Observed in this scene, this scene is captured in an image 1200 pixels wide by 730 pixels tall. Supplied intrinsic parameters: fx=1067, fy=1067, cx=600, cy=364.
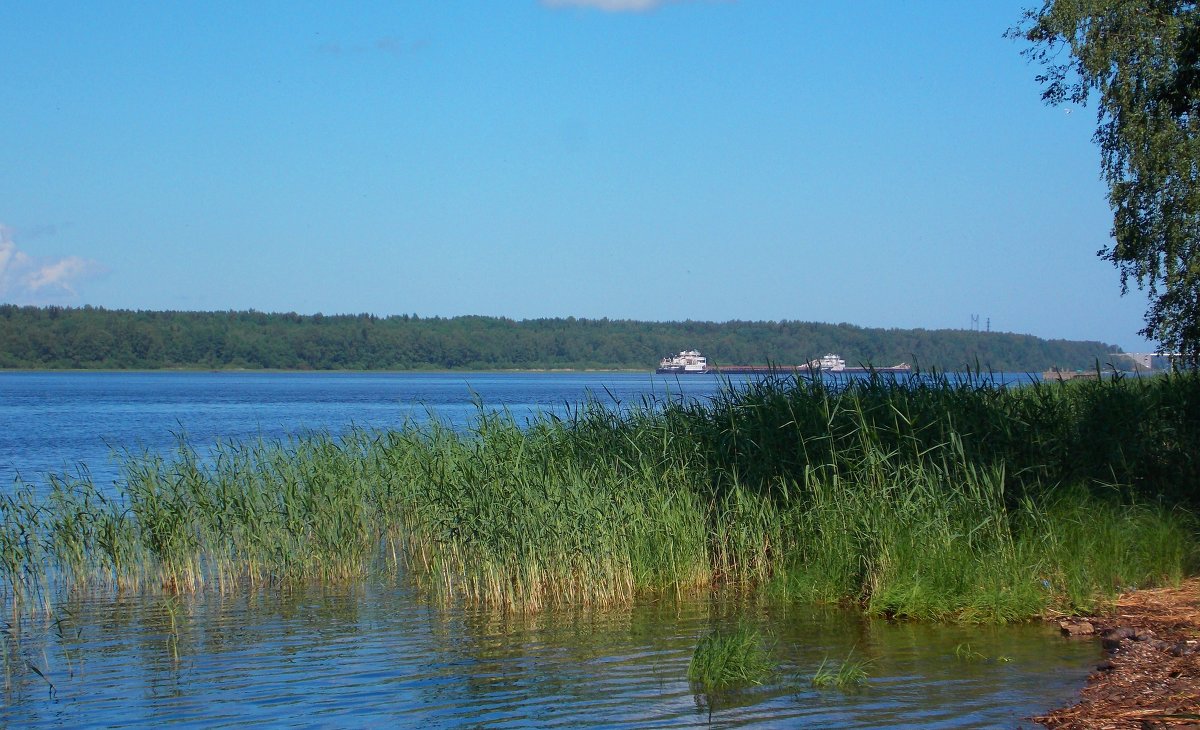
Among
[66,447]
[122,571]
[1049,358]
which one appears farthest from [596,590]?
[1049,358]

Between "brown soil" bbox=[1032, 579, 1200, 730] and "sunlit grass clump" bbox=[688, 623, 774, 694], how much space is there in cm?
198

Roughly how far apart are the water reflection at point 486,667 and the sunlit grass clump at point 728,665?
0.41 ft

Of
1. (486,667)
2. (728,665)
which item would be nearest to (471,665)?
(486,667)

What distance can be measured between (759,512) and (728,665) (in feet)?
12.0

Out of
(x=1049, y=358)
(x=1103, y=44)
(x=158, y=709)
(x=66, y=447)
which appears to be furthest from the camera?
(x=1049, y=358)

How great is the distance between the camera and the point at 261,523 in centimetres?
1242

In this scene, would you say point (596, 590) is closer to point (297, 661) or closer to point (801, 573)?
point (801, 573)

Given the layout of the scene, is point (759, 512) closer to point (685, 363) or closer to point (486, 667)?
point (486, 667)

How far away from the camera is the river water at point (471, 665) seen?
7.25 meters

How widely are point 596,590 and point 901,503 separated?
10.2 feet

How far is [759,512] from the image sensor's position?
11312 mm

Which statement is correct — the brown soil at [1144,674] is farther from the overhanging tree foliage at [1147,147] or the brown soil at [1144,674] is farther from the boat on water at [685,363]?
the boat on water at [685,363]

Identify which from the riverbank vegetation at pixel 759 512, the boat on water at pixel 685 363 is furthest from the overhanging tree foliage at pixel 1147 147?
the boat on water at pixel 685 363

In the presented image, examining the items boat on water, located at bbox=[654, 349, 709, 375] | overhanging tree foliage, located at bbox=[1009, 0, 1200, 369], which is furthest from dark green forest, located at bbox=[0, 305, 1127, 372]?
overhanging tree foliage, located at bbox=[1009, 0, 1200, 369]
